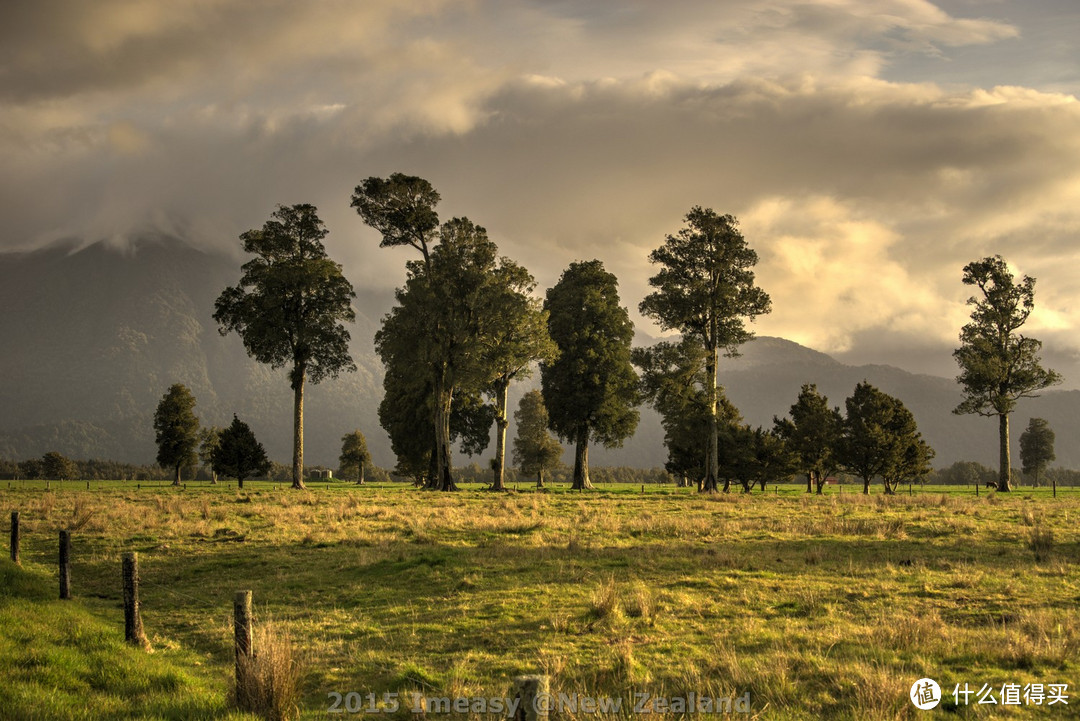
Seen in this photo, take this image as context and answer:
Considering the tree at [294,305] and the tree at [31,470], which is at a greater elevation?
the tree at [294,305]

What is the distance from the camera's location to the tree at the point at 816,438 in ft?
208

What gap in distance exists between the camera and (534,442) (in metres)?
84.1

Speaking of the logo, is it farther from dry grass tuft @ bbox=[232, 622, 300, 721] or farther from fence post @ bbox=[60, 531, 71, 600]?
fence post @ bbox=[60, 531, 71, 600]

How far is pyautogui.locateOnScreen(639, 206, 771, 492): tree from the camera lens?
44156 millimetres

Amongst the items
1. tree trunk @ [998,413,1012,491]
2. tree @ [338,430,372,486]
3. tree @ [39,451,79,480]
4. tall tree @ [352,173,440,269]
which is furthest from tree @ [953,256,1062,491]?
tree @ [39,451,79,480]

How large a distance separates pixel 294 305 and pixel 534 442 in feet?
142

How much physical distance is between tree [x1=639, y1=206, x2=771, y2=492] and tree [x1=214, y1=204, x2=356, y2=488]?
851 inches

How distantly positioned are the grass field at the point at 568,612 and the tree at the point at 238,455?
4570 cm

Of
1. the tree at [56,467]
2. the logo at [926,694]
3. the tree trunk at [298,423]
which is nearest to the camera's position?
the logo at [926,694]

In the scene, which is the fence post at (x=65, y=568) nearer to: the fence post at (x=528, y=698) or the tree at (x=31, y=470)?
the fence post at (x=528, y=698)

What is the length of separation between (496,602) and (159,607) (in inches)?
273

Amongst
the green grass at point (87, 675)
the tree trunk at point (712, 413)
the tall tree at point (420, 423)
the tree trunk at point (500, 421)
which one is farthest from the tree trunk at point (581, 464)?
the green grass at point (87, 675)

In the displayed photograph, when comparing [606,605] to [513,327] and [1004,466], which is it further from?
[1004,466]

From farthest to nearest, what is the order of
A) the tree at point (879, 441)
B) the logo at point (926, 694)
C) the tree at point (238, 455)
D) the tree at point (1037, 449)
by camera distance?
the tree at point (1037, 449) → the tree at point (238, 455) → the tree at point (879, 441) → the logo at point (926, 694)
